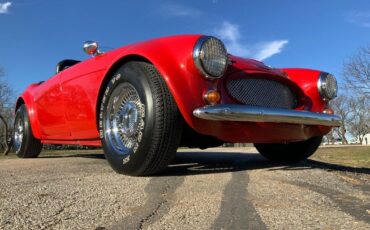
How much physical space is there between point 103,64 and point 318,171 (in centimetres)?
223

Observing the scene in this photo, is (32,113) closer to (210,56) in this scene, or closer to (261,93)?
(261,93)

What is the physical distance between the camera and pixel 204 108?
2.89m

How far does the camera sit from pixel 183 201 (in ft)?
7.64

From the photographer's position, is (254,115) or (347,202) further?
(254,115)

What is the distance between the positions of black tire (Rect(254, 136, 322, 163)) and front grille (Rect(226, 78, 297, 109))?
59 cm

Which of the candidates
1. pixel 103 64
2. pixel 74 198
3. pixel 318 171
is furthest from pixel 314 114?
pixel 74 198

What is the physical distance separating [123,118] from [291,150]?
205cm

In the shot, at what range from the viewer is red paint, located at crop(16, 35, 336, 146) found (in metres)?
2.99

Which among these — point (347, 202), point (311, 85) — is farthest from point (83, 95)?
point (347, 202)

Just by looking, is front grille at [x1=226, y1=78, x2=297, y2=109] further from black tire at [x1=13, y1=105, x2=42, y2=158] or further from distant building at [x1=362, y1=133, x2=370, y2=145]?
distant building at [x1=362, y1=133, x2=370, y2=145]

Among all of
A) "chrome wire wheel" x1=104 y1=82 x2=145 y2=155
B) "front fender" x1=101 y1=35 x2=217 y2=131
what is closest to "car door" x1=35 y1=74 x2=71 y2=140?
"chrome wire wheel" x1=104 y1=82 x2=145 y2=155

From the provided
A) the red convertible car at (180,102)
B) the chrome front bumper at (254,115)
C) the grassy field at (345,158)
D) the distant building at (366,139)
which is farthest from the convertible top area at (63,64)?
the distant building at (366,139)

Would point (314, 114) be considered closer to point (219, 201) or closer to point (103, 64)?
point (219, 201)

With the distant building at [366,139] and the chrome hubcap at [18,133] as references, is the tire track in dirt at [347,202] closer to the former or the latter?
the chrome hubcap at [18,133]
